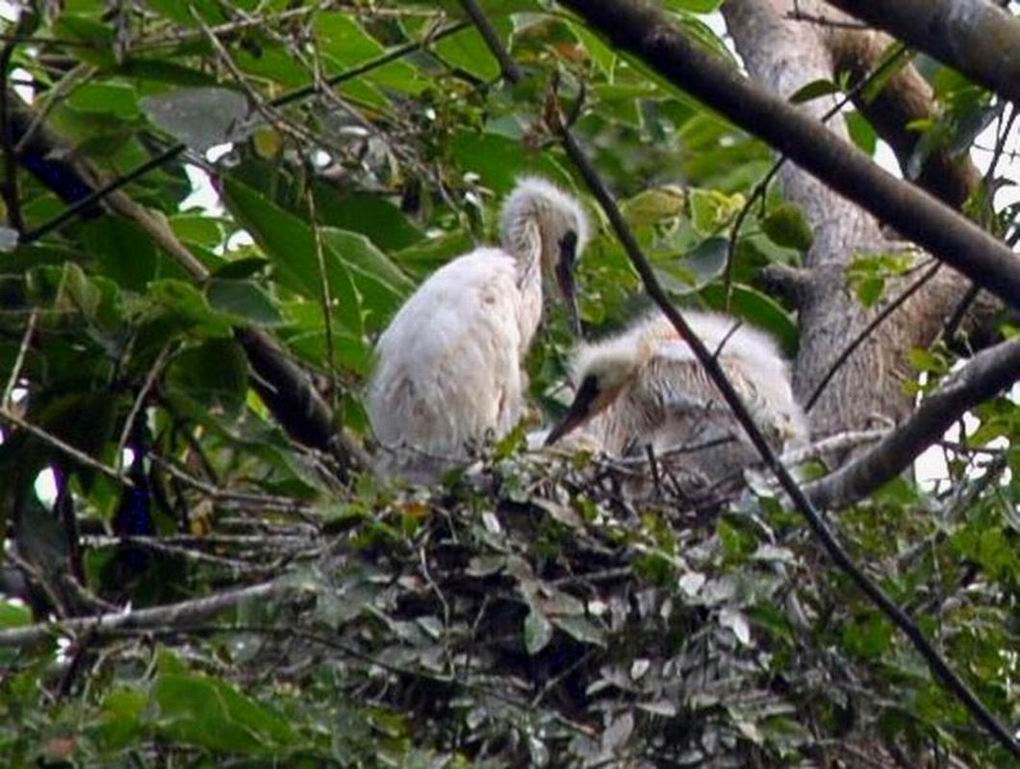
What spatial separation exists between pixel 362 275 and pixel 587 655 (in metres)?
1.03

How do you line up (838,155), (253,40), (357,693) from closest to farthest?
(838,155) < (357,693) < (253,40)

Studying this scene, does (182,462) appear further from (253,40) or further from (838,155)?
(838,155)

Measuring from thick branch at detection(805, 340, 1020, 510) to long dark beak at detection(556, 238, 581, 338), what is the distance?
2.05 m

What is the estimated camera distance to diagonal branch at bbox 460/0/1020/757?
2992 millimetres

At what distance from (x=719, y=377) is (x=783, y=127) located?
35 centimetres

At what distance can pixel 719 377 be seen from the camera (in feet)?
10.3

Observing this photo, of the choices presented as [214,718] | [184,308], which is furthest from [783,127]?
[184,308]

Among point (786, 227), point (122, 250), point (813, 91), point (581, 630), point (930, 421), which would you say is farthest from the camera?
point (122, 250)

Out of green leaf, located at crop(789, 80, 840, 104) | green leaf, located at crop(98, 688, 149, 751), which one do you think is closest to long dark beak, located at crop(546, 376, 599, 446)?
green leaf, located at crop(98, 688, 149, 751)

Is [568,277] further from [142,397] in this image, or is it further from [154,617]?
[154,617]

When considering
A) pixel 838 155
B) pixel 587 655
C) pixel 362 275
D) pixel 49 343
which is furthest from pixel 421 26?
pixel 838 155

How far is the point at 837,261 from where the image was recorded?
18.5 feet

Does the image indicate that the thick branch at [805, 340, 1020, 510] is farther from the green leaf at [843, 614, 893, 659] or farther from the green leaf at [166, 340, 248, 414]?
the green leaf at [166, 340, 248, 414]

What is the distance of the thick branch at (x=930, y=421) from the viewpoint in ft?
10.4
